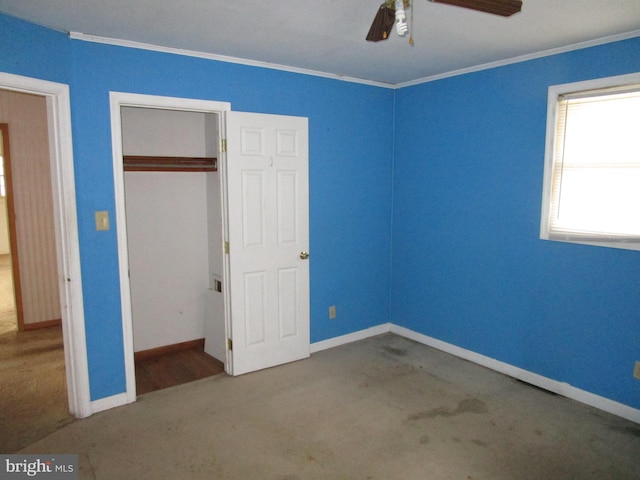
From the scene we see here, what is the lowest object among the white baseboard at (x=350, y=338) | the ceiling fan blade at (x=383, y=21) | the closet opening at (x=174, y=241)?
the white baseboard at (x=350, y=338)

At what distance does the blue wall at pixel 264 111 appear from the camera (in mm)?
2764

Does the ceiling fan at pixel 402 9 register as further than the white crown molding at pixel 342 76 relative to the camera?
No

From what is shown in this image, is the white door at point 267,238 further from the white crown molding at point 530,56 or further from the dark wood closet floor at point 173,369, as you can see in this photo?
the white crown molding at point 530,56

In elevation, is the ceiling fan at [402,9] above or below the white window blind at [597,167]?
above

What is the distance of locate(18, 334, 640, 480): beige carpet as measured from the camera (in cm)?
244

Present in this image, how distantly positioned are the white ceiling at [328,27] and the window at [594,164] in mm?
360

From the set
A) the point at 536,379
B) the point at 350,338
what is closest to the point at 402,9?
the point at 536,379

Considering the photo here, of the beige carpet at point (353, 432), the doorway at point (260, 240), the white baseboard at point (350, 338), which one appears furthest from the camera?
the white baseboard at point (350, 338)

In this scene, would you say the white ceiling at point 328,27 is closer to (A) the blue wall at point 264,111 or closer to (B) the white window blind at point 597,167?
(A) the blue wall at point 264,111

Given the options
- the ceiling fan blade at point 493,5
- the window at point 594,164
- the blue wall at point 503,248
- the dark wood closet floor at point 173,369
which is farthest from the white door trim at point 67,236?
the window at point 594,164

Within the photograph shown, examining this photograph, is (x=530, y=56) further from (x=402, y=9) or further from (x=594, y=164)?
(x=402, y=9)

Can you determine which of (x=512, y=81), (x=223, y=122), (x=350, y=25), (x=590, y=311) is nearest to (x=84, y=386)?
(x=223, y=122)

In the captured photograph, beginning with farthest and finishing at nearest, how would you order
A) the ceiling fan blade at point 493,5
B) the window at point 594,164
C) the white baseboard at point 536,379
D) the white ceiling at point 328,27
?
the white baseboard at point 536,379, the window at point 594,164, the white ceiling at point 328,27, the ceiling fan blade at point 493,5

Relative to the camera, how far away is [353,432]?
2.80m
